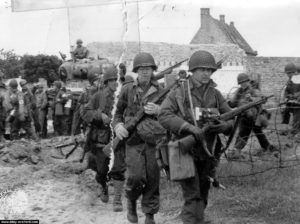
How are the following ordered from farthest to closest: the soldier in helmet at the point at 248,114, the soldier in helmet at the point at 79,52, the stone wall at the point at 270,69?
the stone wall at the point at 270,69
the soldier in helmet at the point at 79,52
the soldier in helmet at the point at 248,114

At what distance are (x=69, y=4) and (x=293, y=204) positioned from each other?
456 centimetres

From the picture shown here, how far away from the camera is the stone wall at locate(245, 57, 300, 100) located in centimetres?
3056

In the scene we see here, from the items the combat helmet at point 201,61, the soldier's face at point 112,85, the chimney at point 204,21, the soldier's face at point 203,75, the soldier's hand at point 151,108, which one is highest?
the chimney at point 204,21

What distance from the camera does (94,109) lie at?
815 centimetres

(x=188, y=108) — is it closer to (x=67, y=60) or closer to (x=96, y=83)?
(x=96, y=83)

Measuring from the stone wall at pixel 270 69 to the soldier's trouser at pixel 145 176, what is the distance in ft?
80.2

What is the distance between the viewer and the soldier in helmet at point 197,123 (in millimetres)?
5578

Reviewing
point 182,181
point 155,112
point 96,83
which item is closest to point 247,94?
point 96,83

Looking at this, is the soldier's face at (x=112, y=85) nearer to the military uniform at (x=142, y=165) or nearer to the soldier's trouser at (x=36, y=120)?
the military uniform at (x=142, y=165)

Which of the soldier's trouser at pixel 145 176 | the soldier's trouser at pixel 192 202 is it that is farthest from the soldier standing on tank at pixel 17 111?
the soldier's trouser at pixel 192 202

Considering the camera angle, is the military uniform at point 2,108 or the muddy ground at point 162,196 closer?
the muddy ground at point 162,196

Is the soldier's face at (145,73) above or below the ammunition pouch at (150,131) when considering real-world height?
above

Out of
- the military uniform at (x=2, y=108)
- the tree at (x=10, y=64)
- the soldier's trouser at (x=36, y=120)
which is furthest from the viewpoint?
the tree at (x=10, y=64)

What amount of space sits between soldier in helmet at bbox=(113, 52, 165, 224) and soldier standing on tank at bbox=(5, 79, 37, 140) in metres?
9.02
